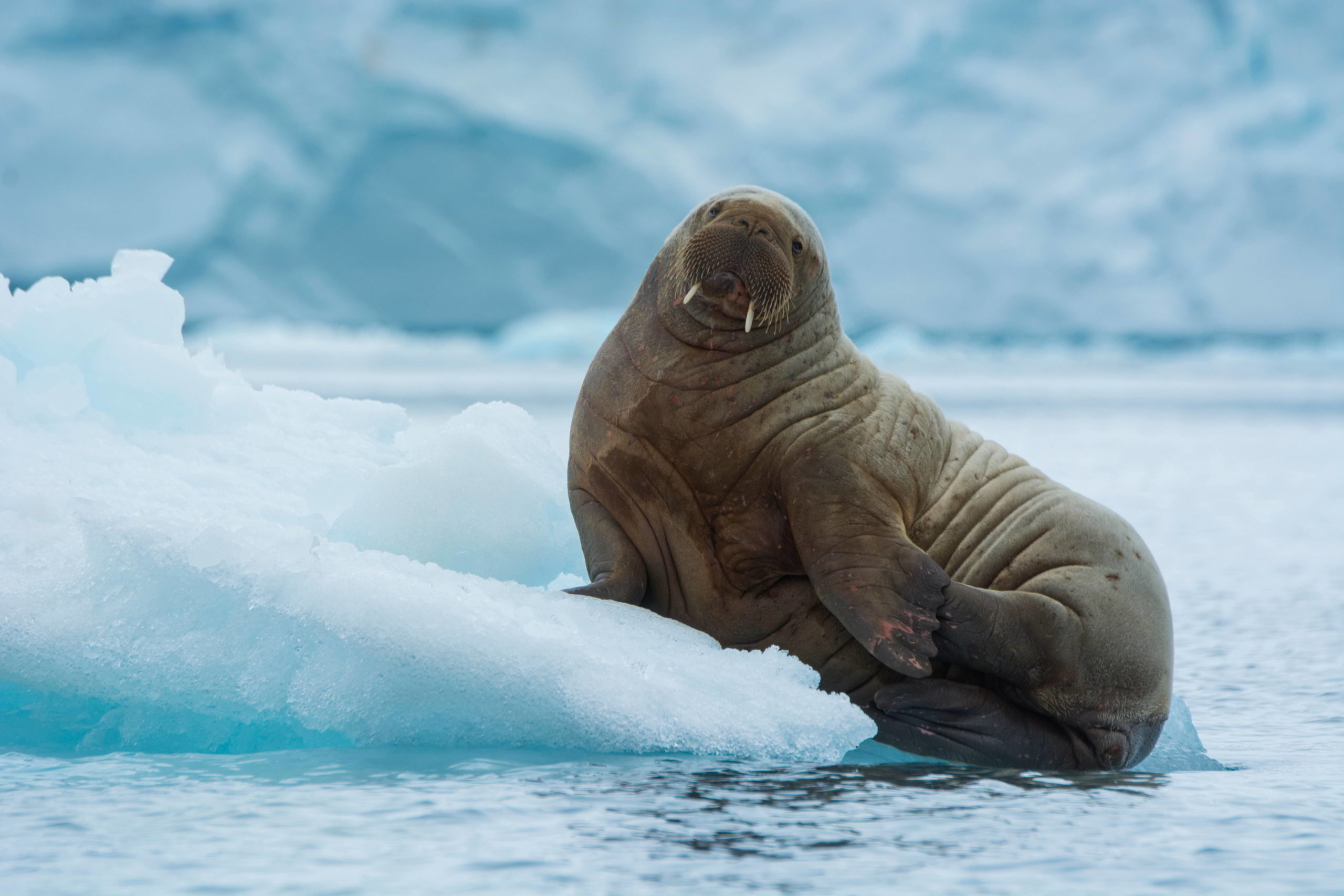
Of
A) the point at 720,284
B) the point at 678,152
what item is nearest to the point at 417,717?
the point at 720,284

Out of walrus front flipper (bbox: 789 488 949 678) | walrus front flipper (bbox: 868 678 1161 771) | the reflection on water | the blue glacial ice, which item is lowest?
the reflection on water

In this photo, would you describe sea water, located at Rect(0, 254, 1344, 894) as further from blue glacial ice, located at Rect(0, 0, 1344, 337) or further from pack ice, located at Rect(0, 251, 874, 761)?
blue glacial ice, located at Rect(0, 0, 1344, 337)

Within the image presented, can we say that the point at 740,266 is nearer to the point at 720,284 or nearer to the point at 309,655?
the point at 720,284

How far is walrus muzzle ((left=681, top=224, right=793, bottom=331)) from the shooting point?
3.83 m

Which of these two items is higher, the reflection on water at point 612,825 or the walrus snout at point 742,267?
the walrus snout at point 742,267

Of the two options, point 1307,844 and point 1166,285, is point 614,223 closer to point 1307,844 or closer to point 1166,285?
point 1166,285

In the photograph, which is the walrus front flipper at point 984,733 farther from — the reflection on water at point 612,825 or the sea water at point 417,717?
the reflection on water at point 612,825

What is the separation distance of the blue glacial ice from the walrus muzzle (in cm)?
2237

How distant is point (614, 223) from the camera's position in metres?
27.2

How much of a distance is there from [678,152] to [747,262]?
24.3m

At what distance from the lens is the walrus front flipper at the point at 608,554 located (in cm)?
396

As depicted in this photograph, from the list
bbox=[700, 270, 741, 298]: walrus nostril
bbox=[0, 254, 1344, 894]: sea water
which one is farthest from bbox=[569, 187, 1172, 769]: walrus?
bbox=[0, 254, 1344, 894]: sea water

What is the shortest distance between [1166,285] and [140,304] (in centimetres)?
2675

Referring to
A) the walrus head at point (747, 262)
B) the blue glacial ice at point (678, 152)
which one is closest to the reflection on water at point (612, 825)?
the walrus head at point (747, 262)
